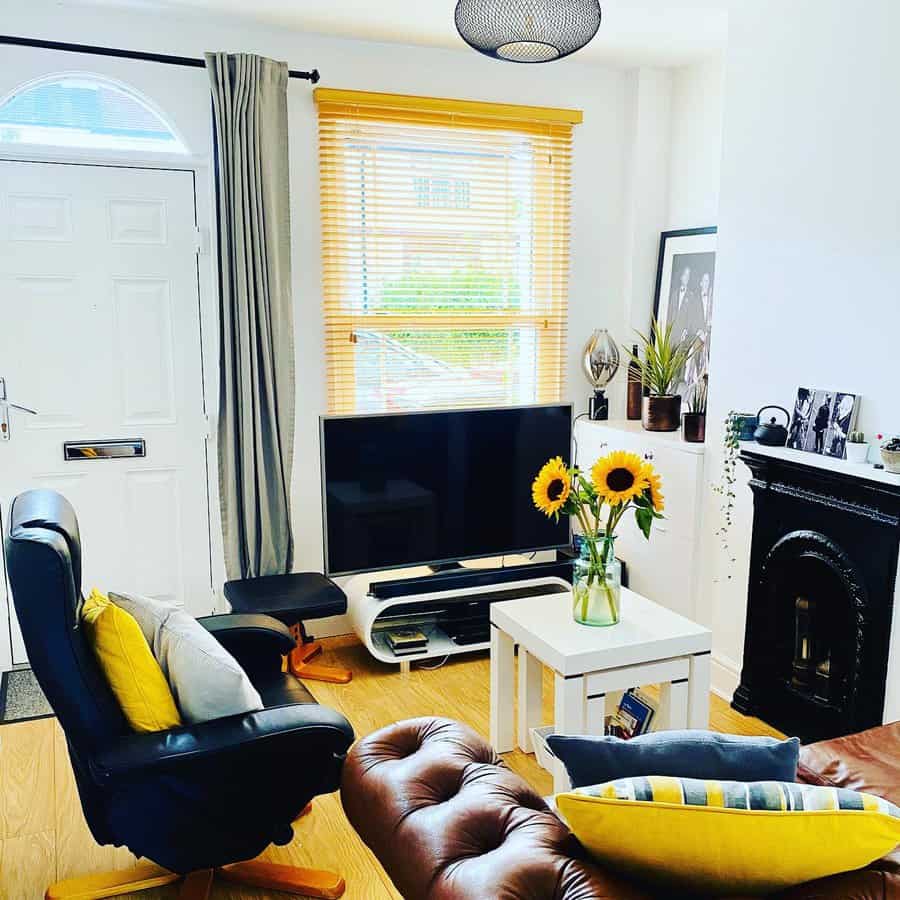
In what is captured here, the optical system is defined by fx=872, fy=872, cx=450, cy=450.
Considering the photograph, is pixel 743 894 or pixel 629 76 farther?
pixel 629 76

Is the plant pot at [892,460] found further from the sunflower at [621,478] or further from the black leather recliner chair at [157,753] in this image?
the black leather recliner chair at [157,753]

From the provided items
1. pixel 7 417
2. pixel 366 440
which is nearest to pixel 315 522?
pixel 366 440

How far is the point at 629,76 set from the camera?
14.1ft

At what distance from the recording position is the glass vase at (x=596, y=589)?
8.67ft

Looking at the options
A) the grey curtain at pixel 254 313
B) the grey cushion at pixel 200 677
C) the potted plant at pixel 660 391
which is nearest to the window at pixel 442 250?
the grey curtain at pixel 254 313

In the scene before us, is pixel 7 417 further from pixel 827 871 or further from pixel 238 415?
pixel 827 871

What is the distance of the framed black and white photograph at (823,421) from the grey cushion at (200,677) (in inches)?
78.7

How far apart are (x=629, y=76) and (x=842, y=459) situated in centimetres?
239

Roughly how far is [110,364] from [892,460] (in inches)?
116

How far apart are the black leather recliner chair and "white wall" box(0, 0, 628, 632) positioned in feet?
6.01

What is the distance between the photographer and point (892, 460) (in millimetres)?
2592

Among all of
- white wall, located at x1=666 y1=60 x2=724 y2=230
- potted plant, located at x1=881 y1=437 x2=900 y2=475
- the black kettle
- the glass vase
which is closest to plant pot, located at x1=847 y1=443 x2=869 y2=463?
potted plant, located at x1=881 y1=437 x2=900 y2=475

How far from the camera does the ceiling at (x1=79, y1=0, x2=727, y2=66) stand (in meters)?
3.36

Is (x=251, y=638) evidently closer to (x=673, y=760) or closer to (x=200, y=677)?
(x=200, y=677)
